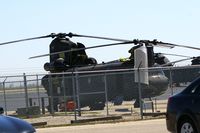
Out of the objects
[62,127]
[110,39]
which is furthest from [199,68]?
[62,127]

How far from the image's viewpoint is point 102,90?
2572 cm

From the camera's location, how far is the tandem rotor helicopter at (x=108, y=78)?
2464cm

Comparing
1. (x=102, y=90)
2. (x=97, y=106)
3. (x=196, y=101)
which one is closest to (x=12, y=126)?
(x=196, y=101)

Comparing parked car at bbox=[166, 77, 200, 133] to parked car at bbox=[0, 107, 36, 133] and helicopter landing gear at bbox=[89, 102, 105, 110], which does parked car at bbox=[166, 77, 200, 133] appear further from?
helicopter landing gear at bbox=[89, 102, 105, 110]

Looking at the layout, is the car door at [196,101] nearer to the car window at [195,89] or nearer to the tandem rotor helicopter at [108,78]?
the car window at [195,89]

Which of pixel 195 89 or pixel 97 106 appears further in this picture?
pixel 97 106

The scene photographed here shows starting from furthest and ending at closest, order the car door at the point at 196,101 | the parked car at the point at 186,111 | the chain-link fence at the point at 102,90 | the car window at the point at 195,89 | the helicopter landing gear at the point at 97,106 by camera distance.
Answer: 1. the helicopter landing gear at the point at 97,106
2. the chain-link fence at the point at 102,90
3. the car window at the point at 195,89
4. the parked car at the point at 186,111
5. the car door at the point at 196,101

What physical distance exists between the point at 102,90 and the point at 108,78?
3626 mm

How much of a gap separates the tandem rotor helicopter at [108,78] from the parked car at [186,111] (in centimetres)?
1021

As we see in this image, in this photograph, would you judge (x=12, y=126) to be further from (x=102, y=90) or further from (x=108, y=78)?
(x=108, y=78)

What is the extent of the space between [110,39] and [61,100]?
3824mm

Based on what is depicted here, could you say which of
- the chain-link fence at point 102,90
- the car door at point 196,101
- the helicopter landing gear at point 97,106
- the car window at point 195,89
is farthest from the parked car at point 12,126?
the helicopter landing gear at point 97,106

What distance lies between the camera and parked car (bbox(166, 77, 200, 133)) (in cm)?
1126

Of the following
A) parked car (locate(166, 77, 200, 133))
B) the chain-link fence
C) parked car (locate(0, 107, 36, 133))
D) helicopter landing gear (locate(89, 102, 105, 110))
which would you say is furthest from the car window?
→ helicopter landing gear (locate(89, 102, 105, 110))
